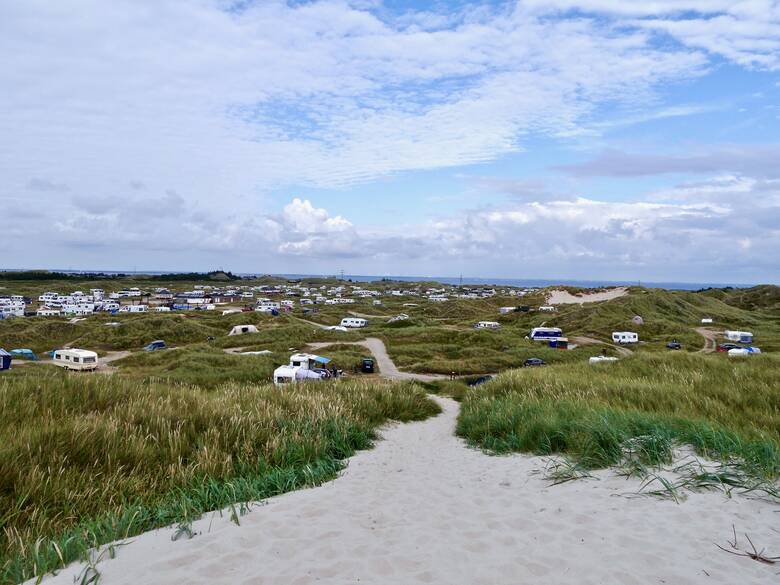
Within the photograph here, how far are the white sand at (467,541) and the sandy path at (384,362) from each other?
2663 centimetres

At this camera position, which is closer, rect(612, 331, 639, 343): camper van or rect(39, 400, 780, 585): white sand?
rect(39, 400, 780, 585): white sand

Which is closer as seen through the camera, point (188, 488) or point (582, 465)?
point (188, 488)

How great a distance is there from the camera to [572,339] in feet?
196

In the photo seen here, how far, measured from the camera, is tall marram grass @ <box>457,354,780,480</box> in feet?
25.8

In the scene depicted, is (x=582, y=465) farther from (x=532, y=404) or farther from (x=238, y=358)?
(x=238, y=358)

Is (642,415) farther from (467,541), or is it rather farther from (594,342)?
(594,342)

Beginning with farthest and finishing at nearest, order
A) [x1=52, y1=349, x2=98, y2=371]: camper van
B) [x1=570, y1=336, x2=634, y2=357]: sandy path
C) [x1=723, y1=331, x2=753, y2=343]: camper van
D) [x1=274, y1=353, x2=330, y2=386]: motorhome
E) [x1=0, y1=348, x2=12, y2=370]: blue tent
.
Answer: [x1=723, y1=331, x2=753, y2=343]: camper van
[x1=570, y1=336, x2=634, y2=357]: sandy path
[x1=52, y1=349, x2=98, y2=371]: camper van
[x1=0, y1=348, x2=12, y2=370]: blue tent
[x1=274, y1=353, x2=330, y2=386]: motorhome

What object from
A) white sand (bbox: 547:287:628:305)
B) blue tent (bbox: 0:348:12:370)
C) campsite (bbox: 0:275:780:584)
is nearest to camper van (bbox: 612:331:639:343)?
campsite (bbox: 0:275:780:584)

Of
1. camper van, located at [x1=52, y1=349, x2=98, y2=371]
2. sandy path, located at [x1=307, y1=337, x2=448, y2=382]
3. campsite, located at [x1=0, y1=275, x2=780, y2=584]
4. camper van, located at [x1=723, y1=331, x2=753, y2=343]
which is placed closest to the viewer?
campsite, located at [x1=0, y1=275, x2=780, y2=584]

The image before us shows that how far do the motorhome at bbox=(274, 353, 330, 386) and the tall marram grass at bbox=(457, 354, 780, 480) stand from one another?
13.1 meters

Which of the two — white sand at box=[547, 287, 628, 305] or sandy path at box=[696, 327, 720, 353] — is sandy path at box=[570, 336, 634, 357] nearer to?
sandy path at box=[696, 327, 720, 353]

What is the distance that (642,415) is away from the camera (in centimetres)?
1020

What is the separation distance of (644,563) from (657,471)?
3.21m

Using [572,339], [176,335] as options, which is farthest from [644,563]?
[176,335]
